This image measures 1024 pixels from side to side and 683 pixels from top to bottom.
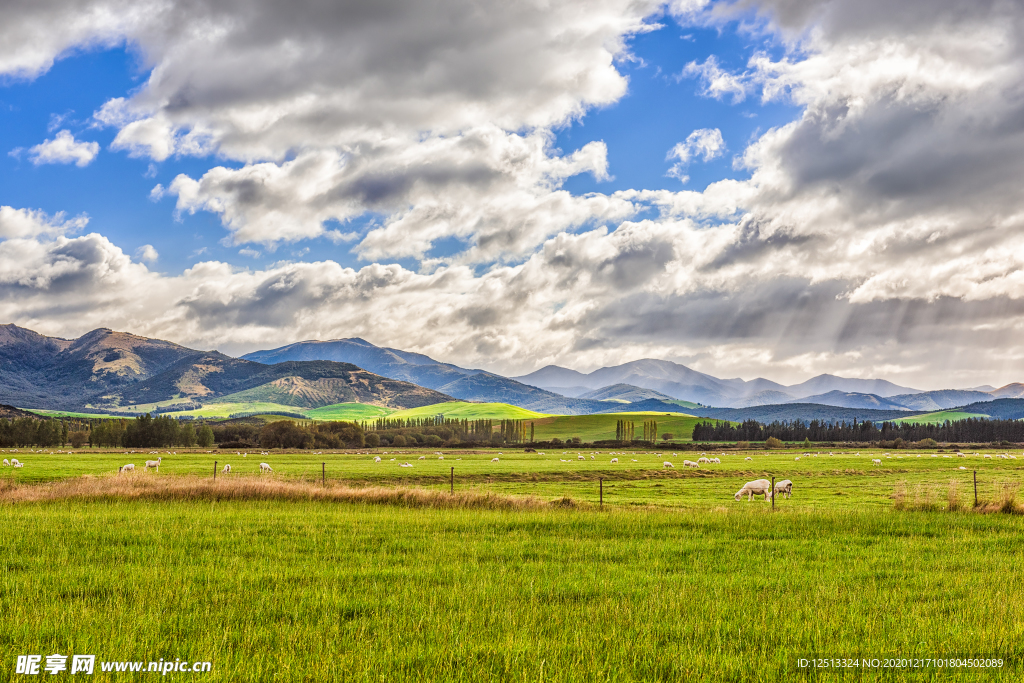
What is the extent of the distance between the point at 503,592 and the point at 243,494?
2138 centimetres

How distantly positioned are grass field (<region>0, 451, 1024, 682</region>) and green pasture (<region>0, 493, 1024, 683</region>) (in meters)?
0.05

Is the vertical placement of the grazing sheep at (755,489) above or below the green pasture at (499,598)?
below

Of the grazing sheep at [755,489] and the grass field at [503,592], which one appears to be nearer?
the grass field at [503,592]

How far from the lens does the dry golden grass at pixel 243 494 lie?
2658 cm

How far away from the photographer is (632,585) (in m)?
12.4

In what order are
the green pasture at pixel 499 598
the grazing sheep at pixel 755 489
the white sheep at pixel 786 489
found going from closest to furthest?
1. the green pasture at pixel 499 598
2. the grazing sheep at pixel 755 489
3. the white sheep at pixel 786 489

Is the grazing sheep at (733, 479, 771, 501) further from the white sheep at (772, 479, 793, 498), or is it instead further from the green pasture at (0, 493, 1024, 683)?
the green pasture at (0, 493, 1024, 683)

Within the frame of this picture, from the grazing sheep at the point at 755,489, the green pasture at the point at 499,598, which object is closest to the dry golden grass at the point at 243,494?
the green pasture at the point at 499,598

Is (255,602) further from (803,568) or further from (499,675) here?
(803,568)

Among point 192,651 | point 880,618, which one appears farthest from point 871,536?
point 192,651

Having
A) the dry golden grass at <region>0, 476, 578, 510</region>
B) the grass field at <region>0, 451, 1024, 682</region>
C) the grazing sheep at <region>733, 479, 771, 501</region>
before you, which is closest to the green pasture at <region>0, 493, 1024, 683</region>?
the grass field at <region>0, 451, 1024, 682</region>

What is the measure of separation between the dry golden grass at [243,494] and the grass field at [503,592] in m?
3.59

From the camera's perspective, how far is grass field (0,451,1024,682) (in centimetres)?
793

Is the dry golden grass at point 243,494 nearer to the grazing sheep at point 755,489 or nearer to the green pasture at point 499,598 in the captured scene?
the green pasture at point 499,598
